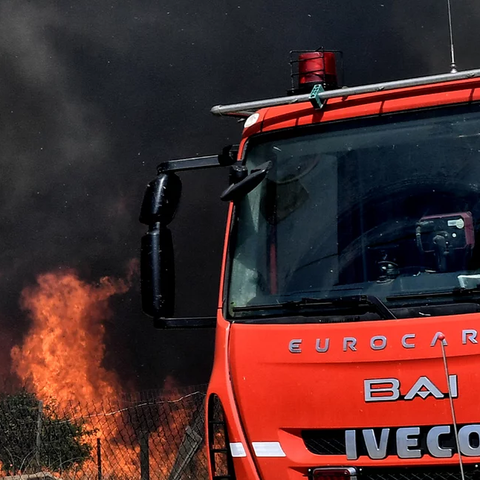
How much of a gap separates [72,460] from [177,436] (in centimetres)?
264

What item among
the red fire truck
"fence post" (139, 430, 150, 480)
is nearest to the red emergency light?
the red fire truck

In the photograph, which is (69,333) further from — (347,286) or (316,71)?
(347,286)

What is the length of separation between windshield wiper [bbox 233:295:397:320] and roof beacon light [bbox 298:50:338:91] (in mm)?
1484

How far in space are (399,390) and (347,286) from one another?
567 millimetres

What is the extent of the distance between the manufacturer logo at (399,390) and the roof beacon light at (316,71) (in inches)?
77.8

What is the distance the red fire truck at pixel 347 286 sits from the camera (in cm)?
441

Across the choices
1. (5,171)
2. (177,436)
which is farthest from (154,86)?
(177,436)

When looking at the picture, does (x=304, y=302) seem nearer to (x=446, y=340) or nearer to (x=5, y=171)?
(x=446, y=340)

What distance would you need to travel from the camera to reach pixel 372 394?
4.45 m

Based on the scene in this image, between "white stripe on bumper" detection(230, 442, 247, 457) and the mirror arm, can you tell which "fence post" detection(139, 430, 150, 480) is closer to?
the mirror arm

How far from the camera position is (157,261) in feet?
16.8

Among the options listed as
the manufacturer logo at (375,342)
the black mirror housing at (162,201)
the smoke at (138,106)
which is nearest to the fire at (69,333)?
the smoke at (138,106)

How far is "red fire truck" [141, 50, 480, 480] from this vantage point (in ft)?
14.5

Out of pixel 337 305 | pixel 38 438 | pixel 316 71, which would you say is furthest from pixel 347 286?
pixel 38 438
